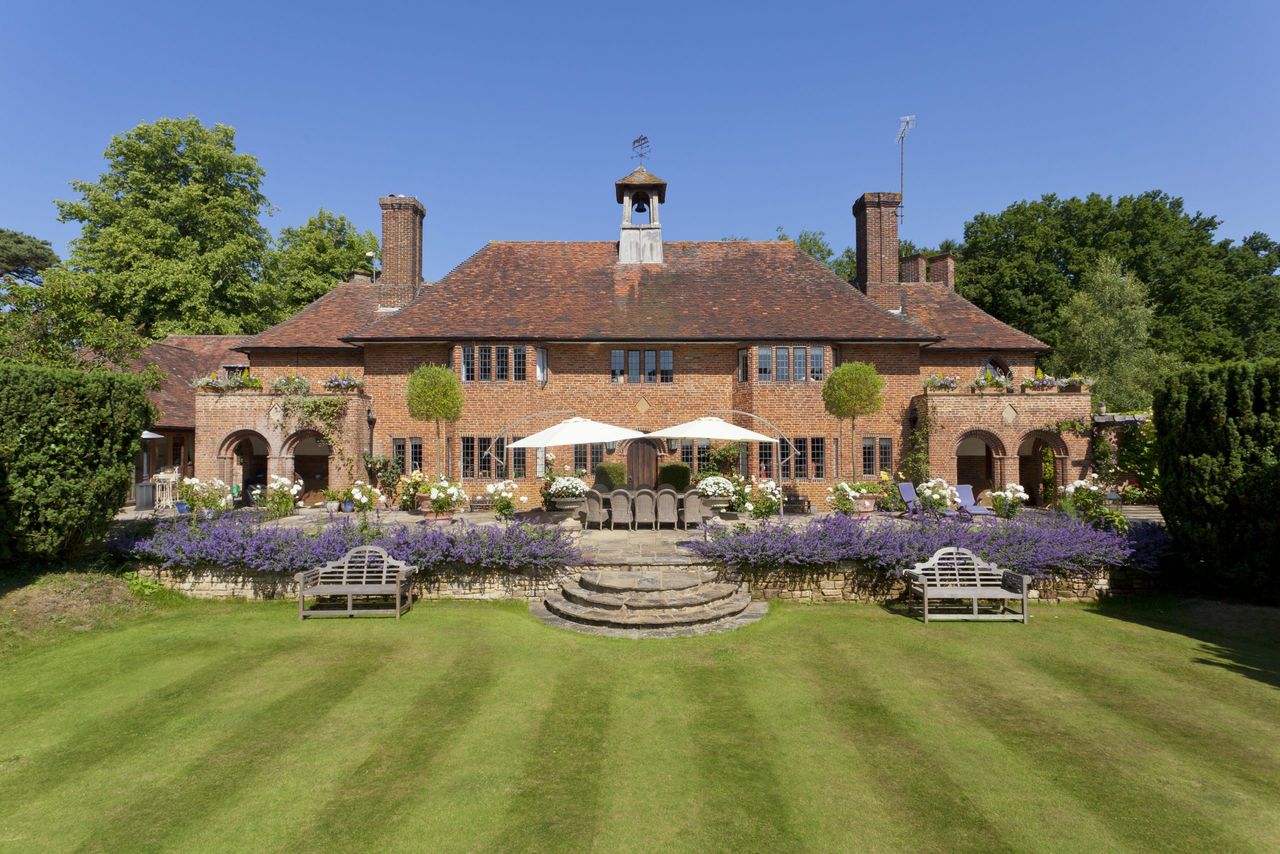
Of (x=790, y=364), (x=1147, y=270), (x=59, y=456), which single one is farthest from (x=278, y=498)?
(x=1147, y=270)

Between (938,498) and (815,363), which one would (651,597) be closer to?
(938,498)

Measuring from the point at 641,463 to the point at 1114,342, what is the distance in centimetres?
2974

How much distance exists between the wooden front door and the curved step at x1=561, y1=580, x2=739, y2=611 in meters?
6.51

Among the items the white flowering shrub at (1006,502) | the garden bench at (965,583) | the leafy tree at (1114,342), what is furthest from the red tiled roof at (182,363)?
the leafy tree at (1114,342)

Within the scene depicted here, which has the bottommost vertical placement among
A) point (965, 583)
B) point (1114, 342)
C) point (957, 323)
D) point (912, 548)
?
point (965, 583)

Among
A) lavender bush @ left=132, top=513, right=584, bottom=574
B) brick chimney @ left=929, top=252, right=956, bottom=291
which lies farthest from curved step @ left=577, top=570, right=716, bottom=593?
brick chimney @ left=929, top=252, right=956, bottom=291

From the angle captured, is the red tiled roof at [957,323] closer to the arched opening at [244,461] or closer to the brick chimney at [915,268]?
the brick chimney at [915,268]

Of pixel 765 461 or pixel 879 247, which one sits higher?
pixel 879 247

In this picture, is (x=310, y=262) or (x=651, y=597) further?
(x=310, y=262)

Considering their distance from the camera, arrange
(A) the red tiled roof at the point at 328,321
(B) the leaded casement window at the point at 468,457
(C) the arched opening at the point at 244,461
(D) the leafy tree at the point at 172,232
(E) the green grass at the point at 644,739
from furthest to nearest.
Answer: (D) the leafy tree at the point at 172,232
(A) the red tiled roof at the point at 328,321
(B) the leaded casement window at the point at 468,457
(C) the arched opening at the point at 244,461
(E) the green grass at the point at 644,739

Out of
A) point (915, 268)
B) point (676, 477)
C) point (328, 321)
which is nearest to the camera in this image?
point (676, 477)

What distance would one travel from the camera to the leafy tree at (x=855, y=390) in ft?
59.7

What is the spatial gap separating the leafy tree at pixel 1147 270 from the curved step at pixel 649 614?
122 ft

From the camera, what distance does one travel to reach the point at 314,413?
20.5 m
